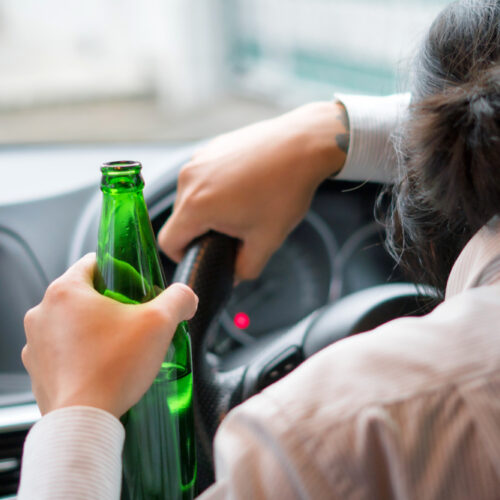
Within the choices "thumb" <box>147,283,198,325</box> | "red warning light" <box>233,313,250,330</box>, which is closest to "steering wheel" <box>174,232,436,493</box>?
"thumb" <box>147,283,198,325</box>

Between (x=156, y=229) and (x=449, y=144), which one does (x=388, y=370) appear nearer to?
(x=449, y=144)

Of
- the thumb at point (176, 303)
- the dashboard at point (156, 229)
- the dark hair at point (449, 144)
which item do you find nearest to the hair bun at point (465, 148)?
the dark hair at point (449, 144)

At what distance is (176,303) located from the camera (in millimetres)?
505

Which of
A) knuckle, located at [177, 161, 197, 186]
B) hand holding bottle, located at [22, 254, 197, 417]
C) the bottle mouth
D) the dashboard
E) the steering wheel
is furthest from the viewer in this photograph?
the dashboard

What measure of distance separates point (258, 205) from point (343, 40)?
117 centimetres

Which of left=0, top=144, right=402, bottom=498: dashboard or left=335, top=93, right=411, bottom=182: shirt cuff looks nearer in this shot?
left=335, top=93, right=411, bottom=182: shirt cuff

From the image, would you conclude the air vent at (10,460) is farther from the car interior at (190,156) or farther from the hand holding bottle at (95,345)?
the hand holding bottle at (95,345)

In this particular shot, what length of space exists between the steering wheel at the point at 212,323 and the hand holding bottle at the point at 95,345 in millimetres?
206

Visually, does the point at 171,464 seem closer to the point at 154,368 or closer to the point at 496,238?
the point at 154,368

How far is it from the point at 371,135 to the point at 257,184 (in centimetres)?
18

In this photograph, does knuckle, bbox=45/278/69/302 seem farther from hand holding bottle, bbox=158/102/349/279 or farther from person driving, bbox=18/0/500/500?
hand holding bottle, bbox=158/102/349/279

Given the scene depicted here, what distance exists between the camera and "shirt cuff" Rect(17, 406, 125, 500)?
0.42m

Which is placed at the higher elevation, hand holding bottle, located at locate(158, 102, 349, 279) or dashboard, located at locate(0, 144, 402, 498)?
hand holding bottle, located at locate(158, 102, 349, 279)

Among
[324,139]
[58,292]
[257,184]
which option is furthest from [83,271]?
[324,139]
